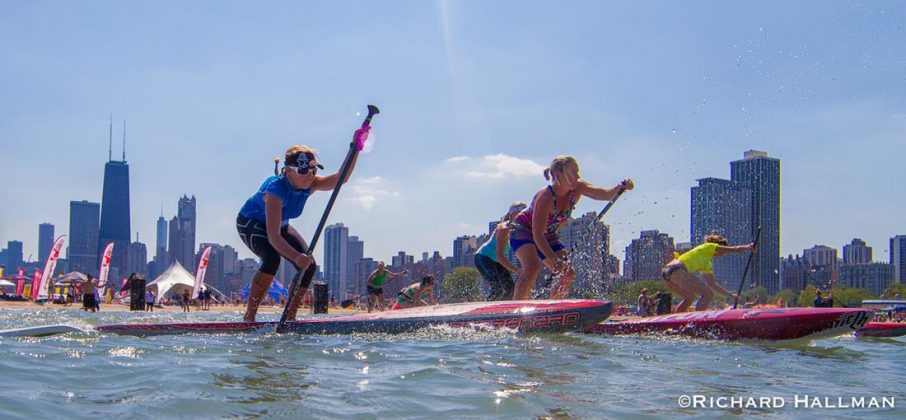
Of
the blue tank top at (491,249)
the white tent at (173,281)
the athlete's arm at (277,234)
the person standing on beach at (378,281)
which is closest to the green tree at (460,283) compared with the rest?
the white tent at (173,281)

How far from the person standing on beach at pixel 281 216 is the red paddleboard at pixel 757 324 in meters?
2.54

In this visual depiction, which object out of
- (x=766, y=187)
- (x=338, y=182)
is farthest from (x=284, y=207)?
(x=766, y=187)

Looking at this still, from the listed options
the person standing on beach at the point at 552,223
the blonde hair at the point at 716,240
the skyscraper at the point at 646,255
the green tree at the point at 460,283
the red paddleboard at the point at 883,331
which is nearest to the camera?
the person standing on beach at the point at 552,223

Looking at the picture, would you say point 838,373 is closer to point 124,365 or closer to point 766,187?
point 124,365

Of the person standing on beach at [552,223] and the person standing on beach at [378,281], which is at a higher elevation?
the person standing on beach at [552,223]

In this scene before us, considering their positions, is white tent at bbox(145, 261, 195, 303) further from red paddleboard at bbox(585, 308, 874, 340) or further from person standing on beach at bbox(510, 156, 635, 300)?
red paddleboard at bbox(585, 308, 874, 340)

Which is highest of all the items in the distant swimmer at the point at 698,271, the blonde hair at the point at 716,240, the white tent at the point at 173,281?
the blonde hair at the point at 716,240

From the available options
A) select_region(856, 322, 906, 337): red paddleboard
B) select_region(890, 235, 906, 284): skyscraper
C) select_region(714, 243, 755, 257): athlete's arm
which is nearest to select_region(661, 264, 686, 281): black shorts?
select_region(714, 243, 755, 257): athlete's arm

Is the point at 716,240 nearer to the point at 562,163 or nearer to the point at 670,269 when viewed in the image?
the point at 670,269

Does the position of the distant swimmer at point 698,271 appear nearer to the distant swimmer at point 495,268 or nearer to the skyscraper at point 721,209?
the distant swimmer at point 495,268

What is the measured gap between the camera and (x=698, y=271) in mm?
8977

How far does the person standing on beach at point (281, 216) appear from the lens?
252 inches

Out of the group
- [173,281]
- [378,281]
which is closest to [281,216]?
[378,281]

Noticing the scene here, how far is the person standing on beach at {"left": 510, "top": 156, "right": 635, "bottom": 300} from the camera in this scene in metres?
7.32
